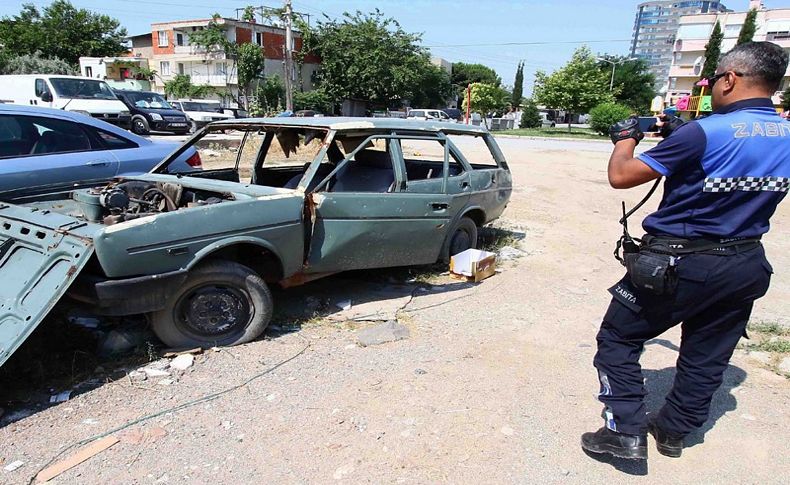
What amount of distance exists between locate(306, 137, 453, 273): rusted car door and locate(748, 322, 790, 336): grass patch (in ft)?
8.70

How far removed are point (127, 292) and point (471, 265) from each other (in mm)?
3054

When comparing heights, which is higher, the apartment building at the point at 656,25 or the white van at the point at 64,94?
the apartment building at the point at 656,25

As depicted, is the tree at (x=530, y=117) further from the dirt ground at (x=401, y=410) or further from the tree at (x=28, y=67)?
the dirt ground at (x=401, y=410)

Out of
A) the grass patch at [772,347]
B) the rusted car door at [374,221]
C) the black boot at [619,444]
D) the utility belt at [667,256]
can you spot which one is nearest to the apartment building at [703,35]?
the grass patch at [772,347]

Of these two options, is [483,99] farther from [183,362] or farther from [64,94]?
[183,362]

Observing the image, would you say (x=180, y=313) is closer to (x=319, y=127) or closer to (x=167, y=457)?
(x=167, y=457)

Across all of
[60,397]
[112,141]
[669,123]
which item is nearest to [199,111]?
[112,141]

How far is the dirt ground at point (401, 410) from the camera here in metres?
2.53

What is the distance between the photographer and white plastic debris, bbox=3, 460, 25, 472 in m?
2.45

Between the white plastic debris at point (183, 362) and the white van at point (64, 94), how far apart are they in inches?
520

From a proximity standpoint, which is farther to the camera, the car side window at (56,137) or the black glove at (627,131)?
the car side window at (56,137)

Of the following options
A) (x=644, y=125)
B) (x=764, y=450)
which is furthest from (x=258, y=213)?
(x=764, y=450)

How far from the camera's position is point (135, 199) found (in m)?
3.95

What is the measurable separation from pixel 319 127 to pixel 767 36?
71.4m
